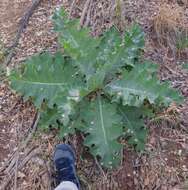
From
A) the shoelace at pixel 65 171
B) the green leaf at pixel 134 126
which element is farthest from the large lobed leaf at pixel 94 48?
the shoelace at pixel 65 171

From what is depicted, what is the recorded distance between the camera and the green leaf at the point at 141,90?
81.7 inches

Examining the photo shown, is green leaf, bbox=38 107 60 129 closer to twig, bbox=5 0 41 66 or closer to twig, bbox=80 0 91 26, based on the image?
twig, bbox=5 0 41 66

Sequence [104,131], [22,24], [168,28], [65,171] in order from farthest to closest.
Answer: [22,24], [168,28], [65,171], [104,131]

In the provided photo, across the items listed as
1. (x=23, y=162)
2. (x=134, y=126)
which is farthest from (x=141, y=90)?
(x=23, y=162)

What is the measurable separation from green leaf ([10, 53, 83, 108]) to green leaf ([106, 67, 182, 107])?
0.23m

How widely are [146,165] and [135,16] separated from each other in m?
1.14

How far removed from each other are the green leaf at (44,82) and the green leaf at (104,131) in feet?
0.53

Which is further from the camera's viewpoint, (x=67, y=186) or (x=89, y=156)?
(x=89, y=156)

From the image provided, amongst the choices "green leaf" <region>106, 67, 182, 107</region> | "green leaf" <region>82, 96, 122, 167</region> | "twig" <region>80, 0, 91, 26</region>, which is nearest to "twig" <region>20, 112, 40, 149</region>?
"green leaf" <region>82, 96, 122, 167</region>

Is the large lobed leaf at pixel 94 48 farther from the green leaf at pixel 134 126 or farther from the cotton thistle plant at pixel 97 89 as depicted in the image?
the green leaf at pixel 134 126

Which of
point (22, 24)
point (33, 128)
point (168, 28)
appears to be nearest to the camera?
point (33, 128)

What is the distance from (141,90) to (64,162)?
0.58m

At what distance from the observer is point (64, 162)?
221 cm

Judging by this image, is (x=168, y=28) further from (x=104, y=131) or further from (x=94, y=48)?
(x=104, y=131)
